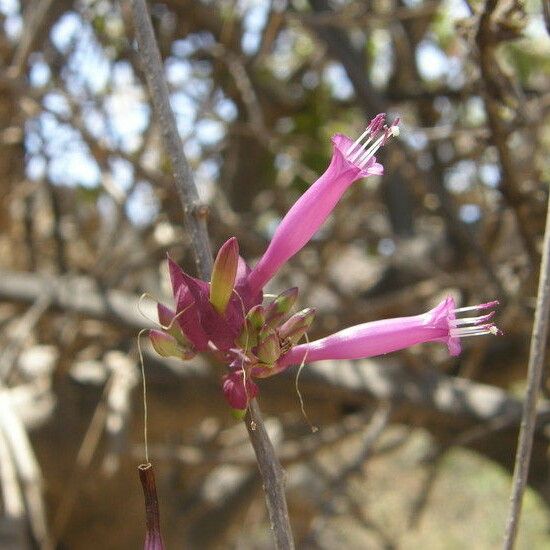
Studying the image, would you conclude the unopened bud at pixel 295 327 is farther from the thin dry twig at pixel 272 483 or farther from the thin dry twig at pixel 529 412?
the thin dry twig at pixel 529 412

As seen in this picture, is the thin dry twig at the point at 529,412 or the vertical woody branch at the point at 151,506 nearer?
the vertical woody branch at the point at 151,506

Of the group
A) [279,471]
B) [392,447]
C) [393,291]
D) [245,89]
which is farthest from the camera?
[393,291]

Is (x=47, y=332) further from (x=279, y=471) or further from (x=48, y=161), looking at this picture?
(x=279, y=471)

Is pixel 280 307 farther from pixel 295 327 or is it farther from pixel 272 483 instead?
pixel 272 483

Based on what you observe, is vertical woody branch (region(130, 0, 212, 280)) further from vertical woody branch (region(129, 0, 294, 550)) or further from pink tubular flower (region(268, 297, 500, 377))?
pink tubular flower (region(268, 297, 500, 377))

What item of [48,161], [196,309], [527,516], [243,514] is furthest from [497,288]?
[527,516]

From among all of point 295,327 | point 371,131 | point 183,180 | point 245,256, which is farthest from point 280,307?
point 245,256

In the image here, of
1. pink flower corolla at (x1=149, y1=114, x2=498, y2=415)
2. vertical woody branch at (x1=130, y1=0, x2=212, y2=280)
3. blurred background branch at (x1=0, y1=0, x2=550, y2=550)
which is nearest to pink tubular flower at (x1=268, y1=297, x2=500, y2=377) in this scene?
pink flower corolla at (x1=149, y1=114, x2=498, y2=415)

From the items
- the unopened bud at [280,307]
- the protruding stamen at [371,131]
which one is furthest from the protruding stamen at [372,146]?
the unopened bud at [280,307]
